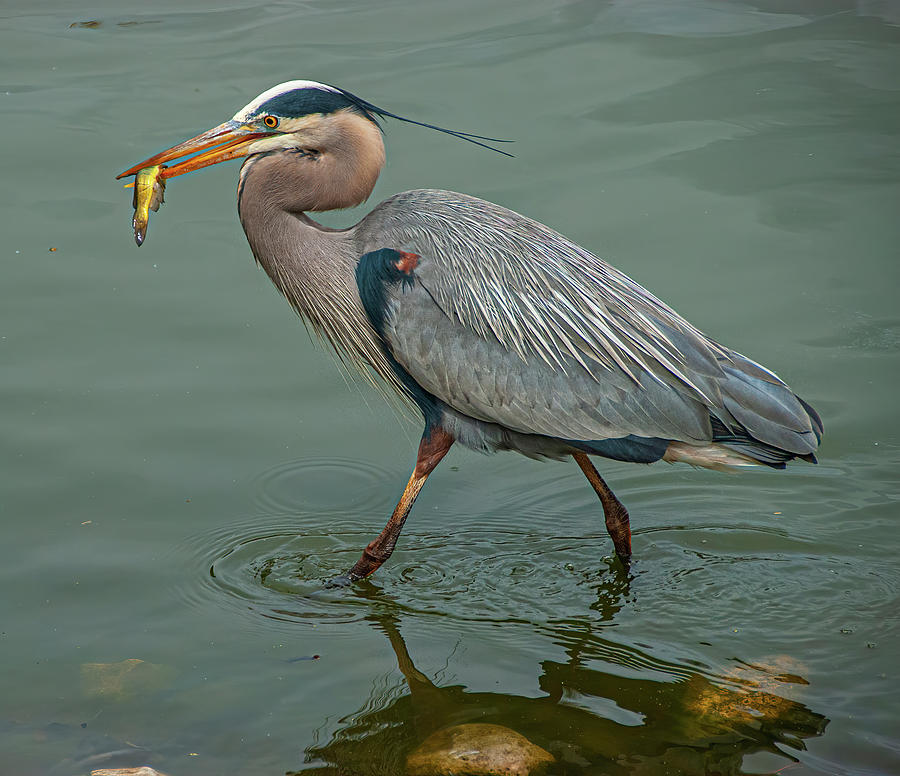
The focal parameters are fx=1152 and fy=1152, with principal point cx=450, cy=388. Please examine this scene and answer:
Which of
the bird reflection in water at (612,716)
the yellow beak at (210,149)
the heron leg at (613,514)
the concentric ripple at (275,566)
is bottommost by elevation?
the bird reflection in water at (612,716)

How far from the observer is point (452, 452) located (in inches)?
255

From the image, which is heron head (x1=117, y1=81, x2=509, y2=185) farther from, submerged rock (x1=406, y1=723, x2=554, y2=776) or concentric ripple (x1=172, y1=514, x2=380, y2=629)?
submerged rock (x1=406, y1=723, x2=554, y2=776)

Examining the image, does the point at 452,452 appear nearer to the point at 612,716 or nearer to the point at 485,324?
the point at 485,324

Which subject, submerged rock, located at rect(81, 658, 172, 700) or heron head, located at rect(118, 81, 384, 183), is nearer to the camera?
submerged rock, located at rect(81, 658, 172, 700)

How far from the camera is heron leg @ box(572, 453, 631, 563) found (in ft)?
→ 17.3

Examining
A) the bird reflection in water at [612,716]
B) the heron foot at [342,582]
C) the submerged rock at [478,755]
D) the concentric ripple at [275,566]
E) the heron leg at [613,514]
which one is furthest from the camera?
the heron leg at [613,514]

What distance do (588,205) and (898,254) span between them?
2.22m

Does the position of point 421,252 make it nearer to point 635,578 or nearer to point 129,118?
point 635,578

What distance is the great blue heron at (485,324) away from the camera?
491 cm

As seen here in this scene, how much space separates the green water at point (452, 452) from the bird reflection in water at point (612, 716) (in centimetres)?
1

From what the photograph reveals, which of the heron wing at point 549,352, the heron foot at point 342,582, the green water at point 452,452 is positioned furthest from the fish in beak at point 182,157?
the heron foot at point 342,582

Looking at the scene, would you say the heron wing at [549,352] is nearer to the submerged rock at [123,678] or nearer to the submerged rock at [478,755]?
the submerged rock at [478,755]

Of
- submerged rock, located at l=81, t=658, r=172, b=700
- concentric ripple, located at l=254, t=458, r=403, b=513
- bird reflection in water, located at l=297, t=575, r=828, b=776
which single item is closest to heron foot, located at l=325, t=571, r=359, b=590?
bird reflection in water, located at l=297, t=575, r=828, b=776

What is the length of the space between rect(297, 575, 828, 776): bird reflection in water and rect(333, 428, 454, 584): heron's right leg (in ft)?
1.36
